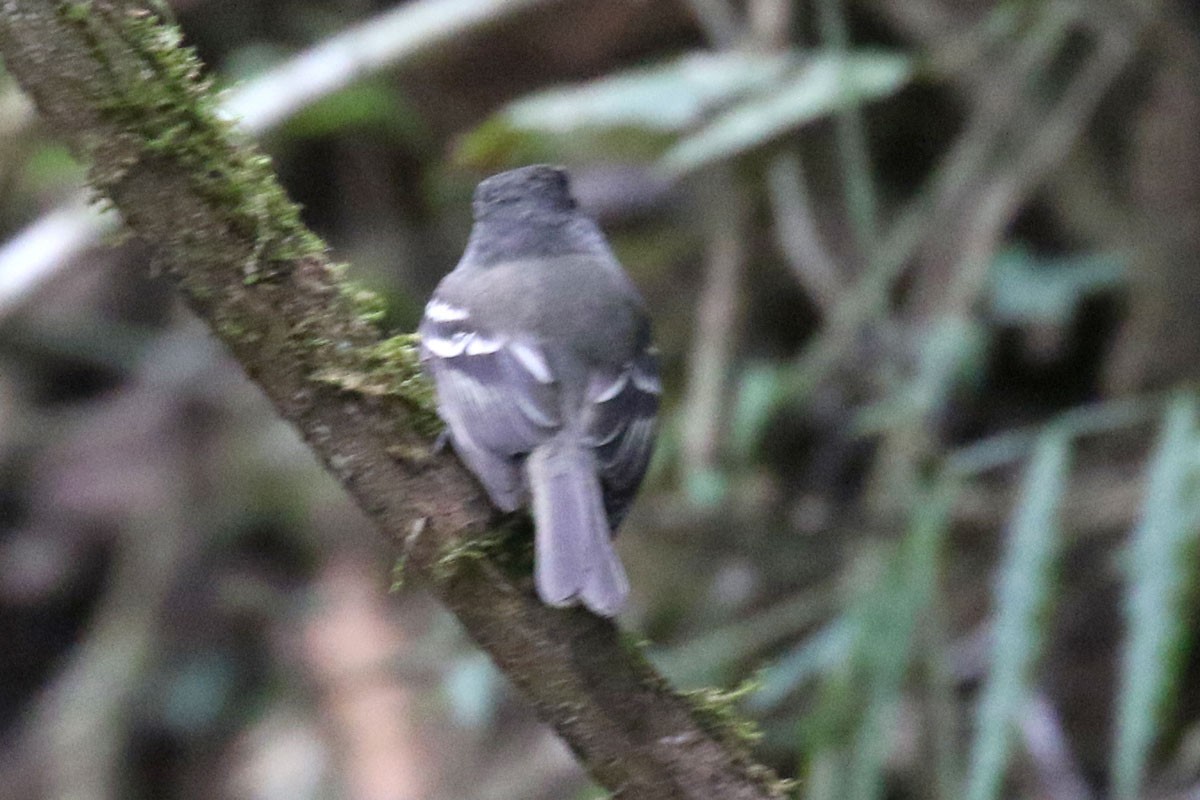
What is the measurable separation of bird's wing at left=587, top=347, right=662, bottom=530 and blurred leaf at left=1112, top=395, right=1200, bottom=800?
109 centimetres

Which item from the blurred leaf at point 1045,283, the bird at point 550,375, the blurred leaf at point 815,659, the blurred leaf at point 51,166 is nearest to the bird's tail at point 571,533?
the bird at point 550,375

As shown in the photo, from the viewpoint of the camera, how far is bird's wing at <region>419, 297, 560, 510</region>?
1.98 m

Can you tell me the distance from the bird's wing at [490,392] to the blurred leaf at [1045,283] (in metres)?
2.45

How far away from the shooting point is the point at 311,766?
5.54 metres

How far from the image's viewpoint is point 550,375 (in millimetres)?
2252

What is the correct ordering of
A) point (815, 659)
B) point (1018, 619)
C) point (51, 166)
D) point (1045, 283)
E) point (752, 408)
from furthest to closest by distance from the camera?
point (51, 166)
point (1045, 283)
point (752, 408)
point (815, 659)
point (1018, 619)

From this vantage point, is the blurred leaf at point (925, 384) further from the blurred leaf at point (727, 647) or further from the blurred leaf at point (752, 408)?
the blurred leaf at point (727, 647)

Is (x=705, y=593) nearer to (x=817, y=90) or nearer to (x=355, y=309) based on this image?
(x=817, y=90)

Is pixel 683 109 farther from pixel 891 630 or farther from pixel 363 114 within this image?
pixel 363 114

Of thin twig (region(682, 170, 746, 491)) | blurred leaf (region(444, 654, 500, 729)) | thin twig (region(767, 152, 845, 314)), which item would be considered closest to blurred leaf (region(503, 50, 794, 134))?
thin twig (region(682, 170, 746, 491))

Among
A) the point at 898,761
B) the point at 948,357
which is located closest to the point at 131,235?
the point at 948,357

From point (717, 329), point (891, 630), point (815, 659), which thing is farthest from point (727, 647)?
point (717, 329)

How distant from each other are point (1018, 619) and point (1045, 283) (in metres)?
1.75

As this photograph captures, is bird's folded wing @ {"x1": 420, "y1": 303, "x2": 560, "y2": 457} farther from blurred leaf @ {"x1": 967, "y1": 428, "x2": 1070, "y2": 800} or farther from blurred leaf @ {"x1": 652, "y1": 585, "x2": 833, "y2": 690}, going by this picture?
blurred leaf @ {"x1": 652, "y1": 585, "x2": 833, "y2": 690}
